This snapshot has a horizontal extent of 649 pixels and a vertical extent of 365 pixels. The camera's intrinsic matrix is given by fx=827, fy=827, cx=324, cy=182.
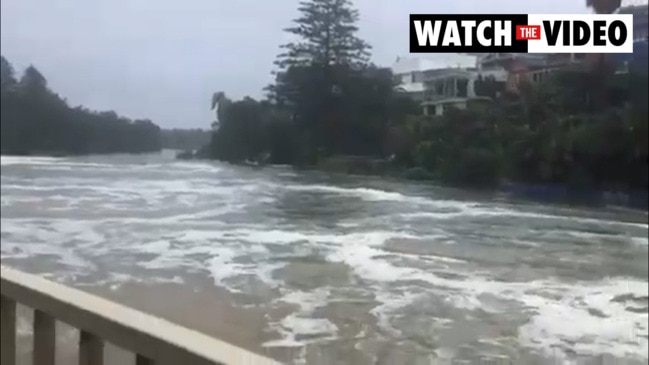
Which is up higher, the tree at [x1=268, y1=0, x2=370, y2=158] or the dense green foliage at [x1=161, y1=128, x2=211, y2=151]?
the tree at [x1=268, y1=0, x2=370, y2=158]

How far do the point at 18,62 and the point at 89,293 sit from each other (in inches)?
19.9

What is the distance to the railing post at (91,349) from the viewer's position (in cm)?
130

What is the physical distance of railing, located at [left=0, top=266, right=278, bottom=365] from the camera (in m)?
1.12

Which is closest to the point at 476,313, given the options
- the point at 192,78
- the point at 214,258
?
the point at 214,258

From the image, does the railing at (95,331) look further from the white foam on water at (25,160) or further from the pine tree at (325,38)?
the pine tree at (325,38)

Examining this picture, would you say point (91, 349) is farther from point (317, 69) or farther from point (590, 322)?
point (590, 322)

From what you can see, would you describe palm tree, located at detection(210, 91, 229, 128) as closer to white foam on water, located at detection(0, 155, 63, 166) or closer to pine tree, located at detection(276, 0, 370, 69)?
pine tree, located at detection(276, 0, 370, 69)

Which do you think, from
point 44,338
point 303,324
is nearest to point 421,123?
point 303,324

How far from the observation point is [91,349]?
1312mm

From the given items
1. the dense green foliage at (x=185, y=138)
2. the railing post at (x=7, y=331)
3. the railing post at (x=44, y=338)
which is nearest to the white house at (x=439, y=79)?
the dense green foliage at (x=185, y=138)

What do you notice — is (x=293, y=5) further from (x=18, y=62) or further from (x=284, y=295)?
(x=18, y=62)

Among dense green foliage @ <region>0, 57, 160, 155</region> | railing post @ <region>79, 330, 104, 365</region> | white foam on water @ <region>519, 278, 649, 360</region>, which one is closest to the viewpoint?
white foam on water @ <region>519, 278, 649, 360</region>

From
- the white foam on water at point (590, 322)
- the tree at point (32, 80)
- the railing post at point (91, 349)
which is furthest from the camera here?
the tree at point (32, 80)

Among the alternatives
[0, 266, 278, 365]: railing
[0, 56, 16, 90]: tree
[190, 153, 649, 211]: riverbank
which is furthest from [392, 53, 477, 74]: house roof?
[0, 56, 16, 90]: tree
